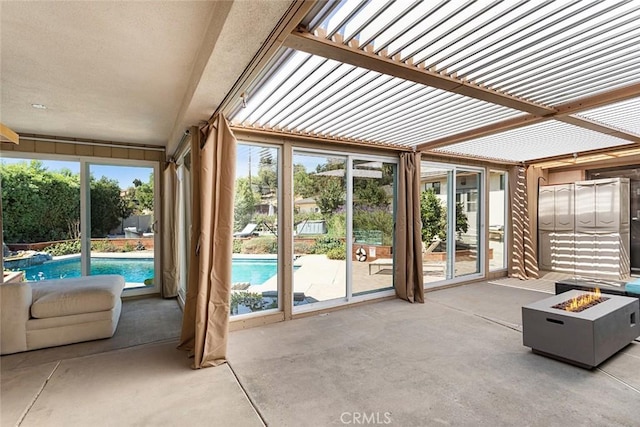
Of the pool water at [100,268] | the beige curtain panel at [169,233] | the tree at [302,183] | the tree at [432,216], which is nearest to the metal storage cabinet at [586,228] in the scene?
the tree at [432,216]

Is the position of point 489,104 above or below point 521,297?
above

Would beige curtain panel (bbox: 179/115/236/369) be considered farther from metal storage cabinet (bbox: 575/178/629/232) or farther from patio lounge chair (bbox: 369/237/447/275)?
metal storage cabinet (bbox: 575/178/629/232)

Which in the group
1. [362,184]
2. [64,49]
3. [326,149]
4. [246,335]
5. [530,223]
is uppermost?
[64,49]

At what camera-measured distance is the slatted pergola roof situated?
1.64 m

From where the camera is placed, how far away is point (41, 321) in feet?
10.5

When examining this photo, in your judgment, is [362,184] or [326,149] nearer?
[326,149]

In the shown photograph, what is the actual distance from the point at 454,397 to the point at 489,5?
8.17 ft

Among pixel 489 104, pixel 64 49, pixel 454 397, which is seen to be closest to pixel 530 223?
pixel 489 104

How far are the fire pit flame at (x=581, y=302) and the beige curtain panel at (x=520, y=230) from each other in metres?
3.07

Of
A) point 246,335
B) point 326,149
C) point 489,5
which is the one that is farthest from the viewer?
point 326,149

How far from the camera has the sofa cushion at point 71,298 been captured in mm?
3221

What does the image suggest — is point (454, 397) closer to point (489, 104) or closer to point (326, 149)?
point (489, 104)

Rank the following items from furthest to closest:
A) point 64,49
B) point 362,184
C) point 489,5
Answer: point 362,184
point 64,49
point 489,5

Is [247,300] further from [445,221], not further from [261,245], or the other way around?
[445,221]
